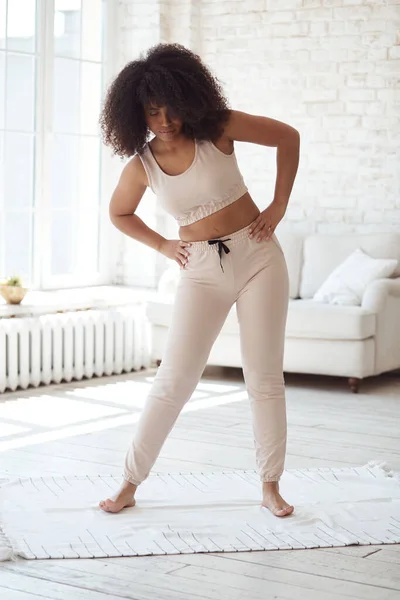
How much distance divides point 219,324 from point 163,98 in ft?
2.34

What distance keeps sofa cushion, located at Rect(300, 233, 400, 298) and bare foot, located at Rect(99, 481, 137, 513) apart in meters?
3.41

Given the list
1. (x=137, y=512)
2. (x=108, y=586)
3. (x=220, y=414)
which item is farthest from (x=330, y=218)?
(x=108, y=586)

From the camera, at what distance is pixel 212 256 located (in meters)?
3.08

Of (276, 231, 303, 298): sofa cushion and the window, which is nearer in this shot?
the window

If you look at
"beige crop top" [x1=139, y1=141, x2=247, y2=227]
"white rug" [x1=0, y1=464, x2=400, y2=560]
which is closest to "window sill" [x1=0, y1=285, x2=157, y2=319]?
"white rug" [x1=0, y1=464, x2=400, y2=560]

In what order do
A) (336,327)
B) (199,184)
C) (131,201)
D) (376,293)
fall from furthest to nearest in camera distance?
(376,293)
(336,327)
(131,201)
(199,184)

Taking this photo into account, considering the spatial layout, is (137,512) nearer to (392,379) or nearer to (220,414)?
(220,414)

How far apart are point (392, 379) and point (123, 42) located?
282 cm

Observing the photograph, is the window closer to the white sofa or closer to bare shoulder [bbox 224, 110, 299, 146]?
the white sofa

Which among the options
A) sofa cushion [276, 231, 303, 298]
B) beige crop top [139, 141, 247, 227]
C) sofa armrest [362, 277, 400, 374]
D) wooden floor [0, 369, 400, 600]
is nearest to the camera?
wooden floor [0, 369, 400, 600]

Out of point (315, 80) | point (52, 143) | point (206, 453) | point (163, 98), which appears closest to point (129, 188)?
point (163, 98)

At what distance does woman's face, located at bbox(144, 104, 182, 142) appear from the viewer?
2898mm

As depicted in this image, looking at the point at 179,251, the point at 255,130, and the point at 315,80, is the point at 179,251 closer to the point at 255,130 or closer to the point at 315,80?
the point at 255,130

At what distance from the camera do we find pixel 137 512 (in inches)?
124
